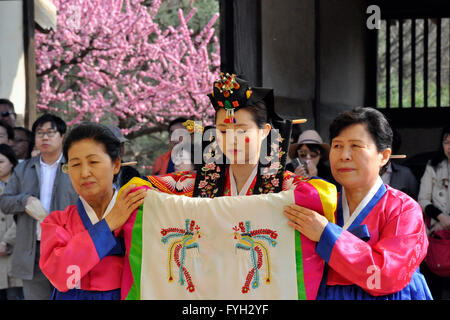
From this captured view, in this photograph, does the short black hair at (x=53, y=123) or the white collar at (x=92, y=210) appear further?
the short black hair at (x=53, y=123)

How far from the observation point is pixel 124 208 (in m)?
2.92

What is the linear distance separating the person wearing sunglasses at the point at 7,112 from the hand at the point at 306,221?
4.50 m

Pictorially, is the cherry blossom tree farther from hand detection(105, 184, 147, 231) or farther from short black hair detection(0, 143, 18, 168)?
hand detection(105, 184, 147, 231)

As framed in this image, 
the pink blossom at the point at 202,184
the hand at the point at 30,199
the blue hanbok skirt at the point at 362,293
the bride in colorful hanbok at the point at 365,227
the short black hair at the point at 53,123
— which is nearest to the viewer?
the bride in colorful hanbok at the point at 365,227

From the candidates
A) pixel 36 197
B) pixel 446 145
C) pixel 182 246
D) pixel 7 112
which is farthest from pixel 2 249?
pixel 446 145

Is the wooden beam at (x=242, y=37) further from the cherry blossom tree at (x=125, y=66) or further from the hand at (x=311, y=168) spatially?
the cherry blossom tree at (x=125, y=66)

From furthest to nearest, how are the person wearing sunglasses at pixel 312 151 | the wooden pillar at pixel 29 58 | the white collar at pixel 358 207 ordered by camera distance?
the wooden pillar at pixel 29 58 → the person wearing sunglasses at pixel 312 151 → the white collar at pixel 358 207

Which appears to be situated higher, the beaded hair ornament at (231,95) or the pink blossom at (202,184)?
the beaded hair ornament at (231,95)

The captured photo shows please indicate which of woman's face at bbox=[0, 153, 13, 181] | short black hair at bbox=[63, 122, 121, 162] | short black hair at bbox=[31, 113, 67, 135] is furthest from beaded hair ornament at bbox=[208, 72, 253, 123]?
woman's face at bbox=[0, 153, 13, 181]

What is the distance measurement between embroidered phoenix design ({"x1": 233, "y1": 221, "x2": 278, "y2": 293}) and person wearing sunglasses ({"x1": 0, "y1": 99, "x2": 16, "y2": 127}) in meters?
4.37

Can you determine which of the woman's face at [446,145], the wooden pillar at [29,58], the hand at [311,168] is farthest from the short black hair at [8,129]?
the woman's face at [446,145]

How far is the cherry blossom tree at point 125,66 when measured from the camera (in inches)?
451

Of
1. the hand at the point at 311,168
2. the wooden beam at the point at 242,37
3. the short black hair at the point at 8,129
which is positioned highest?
the wooden beam at the point at 242,37
